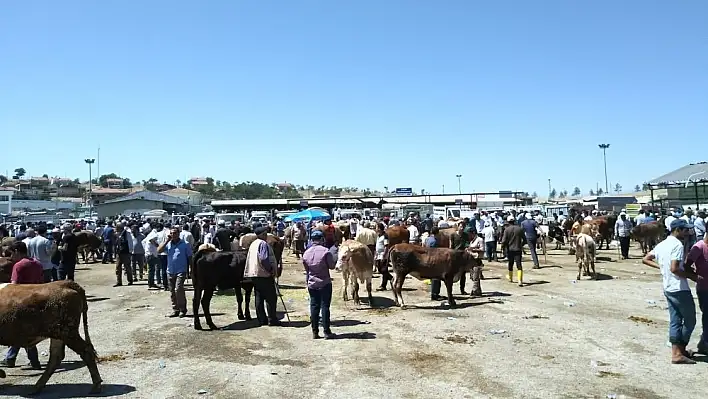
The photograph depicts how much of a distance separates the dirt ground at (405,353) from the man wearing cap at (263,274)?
367 mm

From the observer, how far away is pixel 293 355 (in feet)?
29.4

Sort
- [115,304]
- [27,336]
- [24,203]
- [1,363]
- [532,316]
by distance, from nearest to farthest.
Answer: [27,336] → [1,363] → [532,316] → [115,304] → [24,203]

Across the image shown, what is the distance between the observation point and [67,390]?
727cm

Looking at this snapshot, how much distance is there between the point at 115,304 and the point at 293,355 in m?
7.66

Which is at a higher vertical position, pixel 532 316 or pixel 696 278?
pixel 696 278

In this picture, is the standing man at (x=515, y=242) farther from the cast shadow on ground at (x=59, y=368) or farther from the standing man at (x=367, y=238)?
the cast shadow on ground at (x=59, y=368)

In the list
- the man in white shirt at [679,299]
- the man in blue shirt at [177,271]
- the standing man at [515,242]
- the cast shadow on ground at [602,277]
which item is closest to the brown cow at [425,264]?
the standing man at [515,242]

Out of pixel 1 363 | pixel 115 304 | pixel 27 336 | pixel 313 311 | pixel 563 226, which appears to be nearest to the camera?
pixel 27 336

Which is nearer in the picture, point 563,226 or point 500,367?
point 500,367

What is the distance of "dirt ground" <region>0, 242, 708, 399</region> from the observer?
23.6 feet

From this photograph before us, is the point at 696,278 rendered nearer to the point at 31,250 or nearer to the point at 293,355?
the point at 293,355

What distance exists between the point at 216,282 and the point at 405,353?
451cm

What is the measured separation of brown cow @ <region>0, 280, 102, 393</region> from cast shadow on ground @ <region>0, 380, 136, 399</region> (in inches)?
4.5

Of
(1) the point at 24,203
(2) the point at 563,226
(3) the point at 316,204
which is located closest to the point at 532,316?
(2) the point at 563,226
